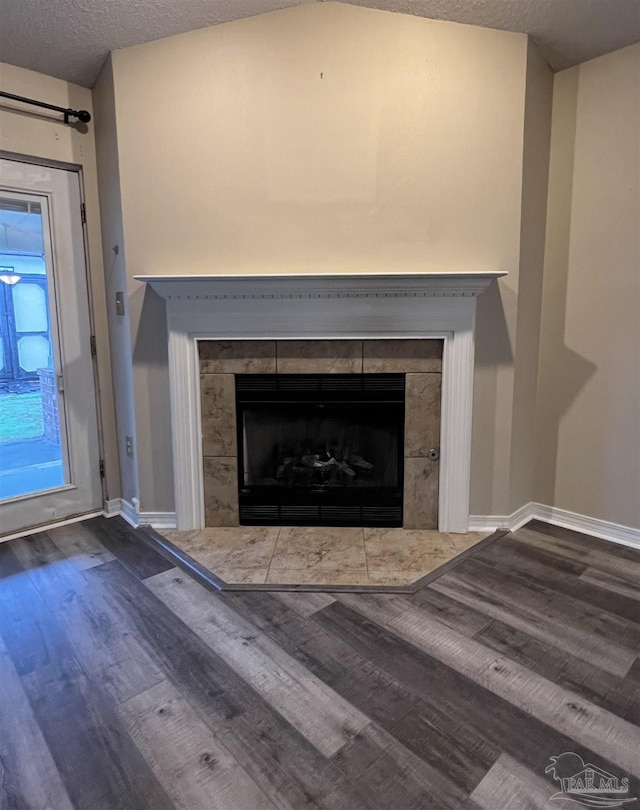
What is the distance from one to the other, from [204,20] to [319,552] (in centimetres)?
278

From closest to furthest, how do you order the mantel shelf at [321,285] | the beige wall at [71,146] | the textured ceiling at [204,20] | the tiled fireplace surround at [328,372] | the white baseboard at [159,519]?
the textured ceiling at [204,20], the mantel shelf at [321,285], the beige wall at [71,146], the tiled fireplace surround at [328,372], the white baseboard at [159,519]

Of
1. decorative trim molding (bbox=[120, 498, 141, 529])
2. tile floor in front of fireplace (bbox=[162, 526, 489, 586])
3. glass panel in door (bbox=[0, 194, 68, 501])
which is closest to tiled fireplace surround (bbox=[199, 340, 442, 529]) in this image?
tile floor in front of fireplace (bbox=[162, 526, 489, 586])

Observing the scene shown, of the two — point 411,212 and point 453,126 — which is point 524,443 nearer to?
point 411,212

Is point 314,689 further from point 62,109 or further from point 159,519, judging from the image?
point 62,109

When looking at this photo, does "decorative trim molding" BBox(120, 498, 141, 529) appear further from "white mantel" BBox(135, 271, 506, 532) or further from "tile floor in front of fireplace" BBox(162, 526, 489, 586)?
"white mantel" BBox(135, 271, 506, 532)

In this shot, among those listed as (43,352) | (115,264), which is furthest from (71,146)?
(43,352)

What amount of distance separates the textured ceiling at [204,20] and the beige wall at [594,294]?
0.21 meters

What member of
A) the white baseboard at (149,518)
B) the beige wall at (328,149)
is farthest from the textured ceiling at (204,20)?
the white baseboard at (149,518)

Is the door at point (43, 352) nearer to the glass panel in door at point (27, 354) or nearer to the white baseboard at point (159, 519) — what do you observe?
the glass panel in door at point (27, 354)

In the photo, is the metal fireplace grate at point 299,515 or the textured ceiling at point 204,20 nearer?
the textured ceiling at point 204,20

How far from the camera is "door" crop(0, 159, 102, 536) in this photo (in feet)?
8.87

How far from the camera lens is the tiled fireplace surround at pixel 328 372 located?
106 inches

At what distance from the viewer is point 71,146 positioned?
2.77 m

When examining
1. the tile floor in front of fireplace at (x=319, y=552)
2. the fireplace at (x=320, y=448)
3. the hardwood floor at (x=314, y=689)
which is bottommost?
the hardwood floor at (x=314, y=689)
